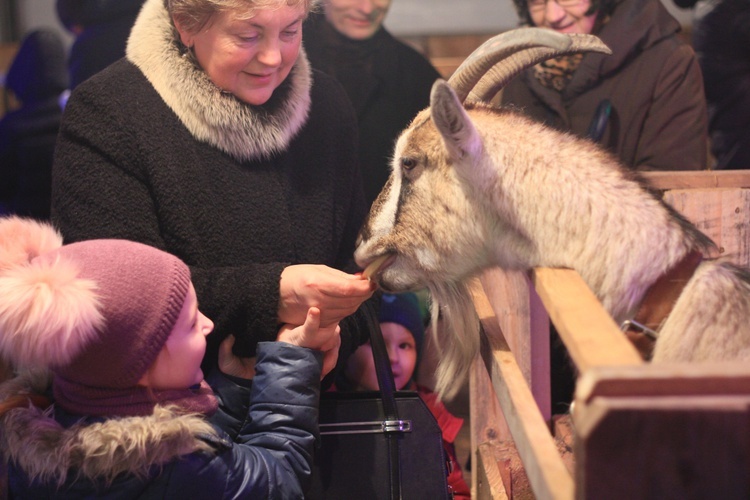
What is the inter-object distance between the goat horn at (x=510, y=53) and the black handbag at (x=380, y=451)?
759mm

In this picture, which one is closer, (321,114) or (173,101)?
(173,101)

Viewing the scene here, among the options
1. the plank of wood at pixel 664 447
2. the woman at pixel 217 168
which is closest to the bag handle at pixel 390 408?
the woman at pixel 217 168

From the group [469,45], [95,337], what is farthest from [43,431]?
[469,45]

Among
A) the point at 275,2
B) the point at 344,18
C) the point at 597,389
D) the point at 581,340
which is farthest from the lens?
the point at 344,18

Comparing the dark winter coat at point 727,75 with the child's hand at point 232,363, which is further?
the dark winter coat at point 727,75

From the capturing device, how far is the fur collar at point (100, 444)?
58.4 inches

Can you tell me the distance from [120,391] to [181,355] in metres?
0.14

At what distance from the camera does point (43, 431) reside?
1.53 metres

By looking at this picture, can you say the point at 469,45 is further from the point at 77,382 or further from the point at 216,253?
the point at 77,382

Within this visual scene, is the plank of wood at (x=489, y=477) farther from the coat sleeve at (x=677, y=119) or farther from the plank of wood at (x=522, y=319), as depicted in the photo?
the coat sleeve at (x=677, y=119)

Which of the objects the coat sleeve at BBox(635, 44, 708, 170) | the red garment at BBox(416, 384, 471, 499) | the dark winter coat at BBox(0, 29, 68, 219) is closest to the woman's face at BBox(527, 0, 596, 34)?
the coat sleeve at BBox(635, 44, 708, 170)

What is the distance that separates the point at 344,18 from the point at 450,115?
4.99 feet

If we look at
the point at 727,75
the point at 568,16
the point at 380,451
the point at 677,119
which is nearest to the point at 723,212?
the point at 677,119

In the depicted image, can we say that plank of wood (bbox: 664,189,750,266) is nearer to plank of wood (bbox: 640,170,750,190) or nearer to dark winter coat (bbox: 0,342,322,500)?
plank of wood (bbox: 640,170,750,190)
